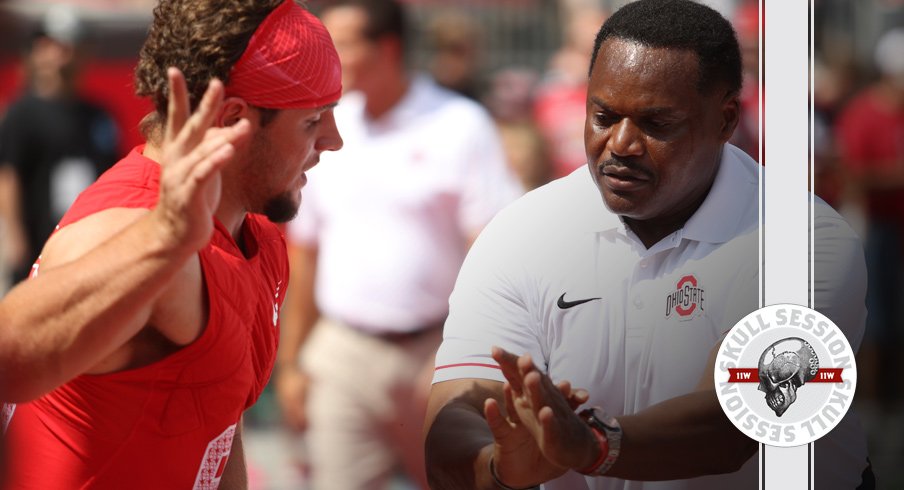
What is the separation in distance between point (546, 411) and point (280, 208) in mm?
649

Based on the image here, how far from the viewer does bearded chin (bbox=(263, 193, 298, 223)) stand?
2346 millimetres

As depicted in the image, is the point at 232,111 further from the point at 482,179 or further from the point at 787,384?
the point at 482,179

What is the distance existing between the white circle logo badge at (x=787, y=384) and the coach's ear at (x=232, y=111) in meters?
0.93

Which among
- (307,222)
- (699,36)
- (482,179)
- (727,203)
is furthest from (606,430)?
(307,222)

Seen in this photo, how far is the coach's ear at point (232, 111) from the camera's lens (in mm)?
2232

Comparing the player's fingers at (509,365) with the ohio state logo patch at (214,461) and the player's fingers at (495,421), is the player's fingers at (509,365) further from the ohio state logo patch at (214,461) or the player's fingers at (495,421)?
the ohio state logo patch at (214,461)

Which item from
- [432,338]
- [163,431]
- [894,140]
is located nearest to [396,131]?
[432,338]

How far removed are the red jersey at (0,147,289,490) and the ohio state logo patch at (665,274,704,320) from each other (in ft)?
2.41

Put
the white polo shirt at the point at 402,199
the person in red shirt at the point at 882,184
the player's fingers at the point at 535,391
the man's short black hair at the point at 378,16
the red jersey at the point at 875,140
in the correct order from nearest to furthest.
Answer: the player's fingers at the point at 535,391
the person in red shirt at the point at 882,184
the red jersey at the point at 875,140
the white polo shirt at the point at 402,199
the man's short black hair at the point at 378,16

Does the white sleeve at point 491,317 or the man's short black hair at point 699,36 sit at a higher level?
the man's short black hair at point 699,36

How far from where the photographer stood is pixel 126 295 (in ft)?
5.92

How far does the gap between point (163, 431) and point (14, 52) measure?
186 inches

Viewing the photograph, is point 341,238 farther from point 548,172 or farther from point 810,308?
point 810,308

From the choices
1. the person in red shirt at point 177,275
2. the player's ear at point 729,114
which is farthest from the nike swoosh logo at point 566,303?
the person in red shirt at point 177,275
